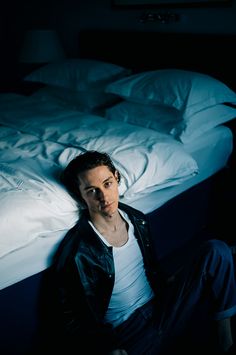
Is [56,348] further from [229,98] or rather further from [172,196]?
[229,98]

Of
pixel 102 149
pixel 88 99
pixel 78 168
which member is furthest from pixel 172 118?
pixel 78 168

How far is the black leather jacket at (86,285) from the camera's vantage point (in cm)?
114

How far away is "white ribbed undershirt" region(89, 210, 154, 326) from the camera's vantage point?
123cm

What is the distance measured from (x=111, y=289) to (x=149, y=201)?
1.53 ft

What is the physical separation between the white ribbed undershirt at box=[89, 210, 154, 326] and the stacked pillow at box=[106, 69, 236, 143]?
693 millimetres

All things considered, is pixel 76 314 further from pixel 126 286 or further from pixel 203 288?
pixel 203 288

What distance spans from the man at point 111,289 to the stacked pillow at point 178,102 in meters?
0.68

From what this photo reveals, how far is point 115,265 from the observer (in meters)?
1.22

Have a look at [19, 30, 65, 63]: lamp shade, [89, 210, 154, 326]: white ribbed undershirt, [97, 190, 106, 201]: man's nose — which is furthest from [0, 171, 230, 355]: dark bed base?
[19, 30, 65, 63]: lamp shade

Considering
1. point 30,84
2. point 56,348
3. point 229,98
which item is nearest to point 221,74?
point 229,98

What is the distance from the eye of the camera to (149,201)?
4.99 ft

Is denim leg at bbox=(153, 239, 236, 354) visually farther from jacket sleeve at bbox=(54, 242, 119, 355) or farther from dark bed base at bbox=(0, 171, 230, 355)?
dark bed base at bbox=(0, 171, 230, 355)

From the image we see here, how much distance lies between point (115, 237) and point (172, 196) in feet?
1.56

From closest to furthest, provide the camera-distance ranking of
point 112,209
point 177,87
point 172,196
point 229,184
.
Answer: point 112,209
point 172,196
point 177,87
point 229,184
